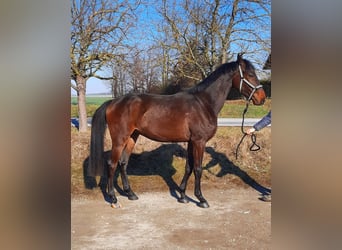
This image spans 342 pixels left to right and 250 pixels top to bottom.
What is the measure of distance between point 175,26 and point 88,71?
830 millimetres

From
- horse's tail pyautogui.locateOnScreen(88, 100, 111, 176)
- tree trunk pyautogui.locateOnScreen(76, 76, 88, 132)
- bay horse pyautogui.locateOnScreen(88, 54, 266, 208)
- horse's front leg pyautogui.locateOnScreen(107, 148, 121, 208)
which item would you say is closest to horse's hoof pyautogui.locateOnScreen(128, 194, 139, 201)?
bay horse pyautogui.locateOnScreen(88, 54, 266, 208)

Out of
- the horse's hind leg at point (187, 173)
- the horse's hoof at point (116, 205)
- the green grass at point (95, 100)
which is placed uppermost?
the green grass at point (95, 100)

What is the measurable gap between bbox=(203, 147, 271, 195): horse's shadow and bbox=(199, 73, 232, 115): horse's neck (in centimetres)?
49

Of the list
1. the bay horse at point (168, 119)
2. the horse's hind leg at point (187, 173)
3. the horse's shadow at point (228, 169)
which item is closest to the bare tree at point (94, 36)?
the bay horse at point (168, 119)

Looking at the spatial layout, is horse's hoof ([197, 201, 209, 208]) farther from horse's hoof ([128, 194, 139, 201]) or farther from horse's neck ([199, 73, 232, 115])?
horse's neck ([199, 73, 232, 115])

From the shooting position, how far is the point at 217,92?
6.78 ft

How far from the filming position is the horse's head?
183cm

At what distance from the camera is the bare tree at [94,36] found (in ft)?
6.29

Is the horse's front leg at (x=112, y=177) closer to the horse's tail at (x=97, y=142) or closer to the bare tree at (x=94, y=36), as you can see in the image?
the horse's tail at (x=97, y=142)
